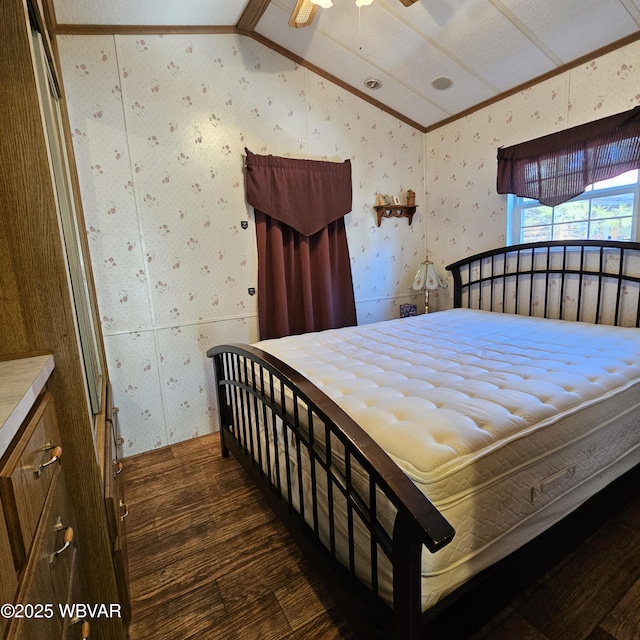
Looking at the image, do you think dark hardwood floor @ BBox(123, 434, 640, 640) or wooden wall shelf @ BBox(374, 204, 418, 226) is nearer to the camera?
dark hardwood floor @ BBox(123, 434, 640, 640)

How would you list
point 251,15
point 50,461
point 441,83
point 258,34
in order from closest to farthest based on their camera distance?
1. point 50,461
2. point 251,15
3. point 258,34
4. point 441,83

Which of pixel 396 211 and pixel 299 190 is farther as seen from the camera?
pixel 396 211

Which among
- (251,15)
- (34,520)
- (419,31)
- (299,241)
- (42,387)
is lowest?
(34,520)

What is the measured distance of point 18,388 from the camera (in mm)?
745

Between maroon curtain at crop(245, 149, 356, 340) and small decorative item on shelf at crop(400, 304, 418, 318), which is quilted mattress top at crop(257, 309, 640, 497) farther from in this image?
small decorative item on shelf at crop(400, 304, 418, 318)

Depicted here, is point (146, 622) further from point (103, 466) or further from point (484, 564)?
point (484, 564)

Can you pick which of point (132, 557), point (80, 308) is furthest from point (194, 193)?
point (132, 557)

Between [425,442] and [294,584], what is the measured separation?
3.13ft

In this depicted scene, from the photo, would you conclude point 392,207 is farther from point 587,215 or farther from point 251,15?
point 251,15

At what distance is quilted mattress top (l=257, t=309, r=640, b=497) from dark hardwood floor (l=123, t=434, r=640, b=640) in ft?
1.45

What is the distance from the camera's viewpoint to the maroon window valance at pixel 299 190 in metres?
2.84

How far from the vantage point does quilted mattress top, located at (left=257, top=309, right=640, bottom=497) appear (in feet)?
3.59

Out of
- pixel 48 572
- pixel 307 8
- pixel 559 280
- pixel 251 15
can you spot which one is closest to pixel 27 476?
pixel 48 572

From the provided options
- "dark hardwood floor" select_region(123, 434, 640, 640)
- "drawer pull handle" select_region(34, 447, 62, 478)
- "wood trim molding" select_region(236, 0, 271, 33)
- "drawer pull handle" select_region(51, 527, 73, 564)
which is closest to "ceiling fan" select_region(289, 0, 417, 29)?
"wood trim molding" select_region(236, 0, 271, 33)
